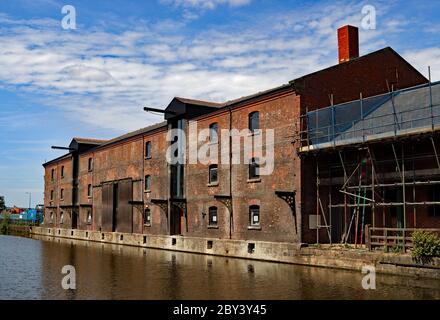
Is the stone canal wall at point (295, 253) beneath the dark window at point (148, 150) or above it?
beneath

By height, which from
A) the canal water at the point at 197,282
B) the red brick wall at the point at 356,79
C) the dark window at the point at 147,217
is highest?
the red brick wall at the point at 356,79

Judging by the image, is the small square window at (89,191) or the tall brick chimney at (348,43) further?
the small square window at (89,191)

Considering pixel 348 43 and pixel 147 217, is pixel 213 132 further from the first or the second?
pixel 147 217

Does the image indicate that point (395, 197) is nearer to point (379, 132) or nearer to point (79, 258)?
point (379, 132)

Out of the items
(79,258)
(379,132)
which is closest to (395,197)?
(379,132)

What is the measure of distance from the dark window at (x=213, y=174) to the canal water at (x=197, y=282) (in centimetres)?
671

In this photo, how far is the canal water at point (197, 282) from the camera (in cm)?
1312

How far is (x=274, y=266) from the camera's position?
771 inches

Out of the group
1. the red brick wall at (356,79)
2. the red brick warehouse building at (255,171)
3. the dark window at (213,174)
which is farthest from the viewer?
the dark window at (213,174)

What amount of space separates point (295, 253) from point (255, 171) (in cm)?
543

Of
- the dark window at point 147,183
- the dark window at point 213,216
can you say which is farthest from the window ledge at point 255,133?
the dark window at point 147,183

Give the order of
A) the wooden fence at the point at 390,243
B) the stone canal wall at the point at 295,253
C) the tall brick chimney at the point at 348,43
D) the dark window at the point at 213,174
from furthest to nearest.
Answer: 1. the dark window at the point at 213,174
2. the tall brick chimney at the point at 348,43
3. the wooden fence at the point at 390,243
4. the stone canal wall at the point at 295,253

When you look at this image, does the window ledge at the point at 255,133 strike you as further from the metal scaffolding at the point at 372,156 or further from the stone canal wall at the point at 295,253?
the stone canal wall at the point at 295,253
